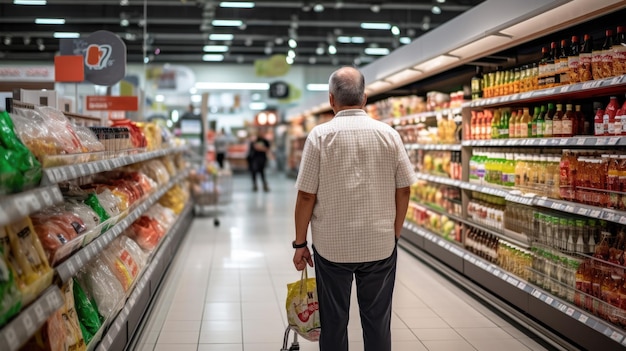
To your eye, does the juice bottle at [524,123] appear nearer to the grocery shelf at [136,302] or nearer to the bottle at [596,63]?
the bottle at [596,63]

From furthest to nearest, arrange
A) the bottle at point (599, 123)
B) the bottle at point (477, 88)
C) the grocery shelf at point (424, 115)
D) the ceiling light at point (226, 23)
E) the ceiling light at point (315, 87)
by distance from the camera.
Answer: the ceiling light at point (315, 87), the ceiling light at point (226, 23), the grocery shelf at point (424, 115), the bottle at point (477, 88), the bottle at point (599, 123)

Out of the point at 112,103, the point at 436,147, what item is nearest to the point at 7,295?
the point at 112,103

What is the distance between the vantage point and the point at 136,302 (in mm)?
4223

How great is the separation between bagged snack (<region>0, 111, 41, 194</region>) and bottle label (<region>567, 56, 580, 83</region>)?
3184 millimetres

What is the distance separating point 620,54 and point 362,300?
202 centimetres

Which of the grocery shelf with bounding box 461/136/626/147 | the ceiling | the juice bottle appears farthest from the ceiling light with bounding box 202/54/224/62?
the juice bottle

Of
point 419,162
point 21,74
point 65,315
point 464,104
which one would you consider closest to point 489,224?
point 464,104

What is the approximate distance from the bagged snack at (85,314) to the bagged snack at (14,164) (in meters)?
1.01

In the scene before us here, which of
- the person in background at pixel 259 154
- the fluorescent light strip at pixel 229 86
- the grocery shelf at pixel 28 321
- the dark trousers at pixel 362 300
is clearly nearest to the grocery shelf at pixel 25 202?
the grocery shelf at pixel 28 321

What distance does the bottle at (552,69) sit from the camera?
14.2 feet

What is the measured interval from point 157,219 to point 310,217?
3.55 meters

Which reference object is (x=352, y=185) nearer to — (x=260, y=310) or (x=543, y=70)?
(x=543, y=70)

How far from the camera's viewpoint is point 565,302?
4055mm

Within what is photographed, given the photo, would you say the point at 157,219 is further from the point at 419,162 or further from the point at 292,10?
the point at 292,10
